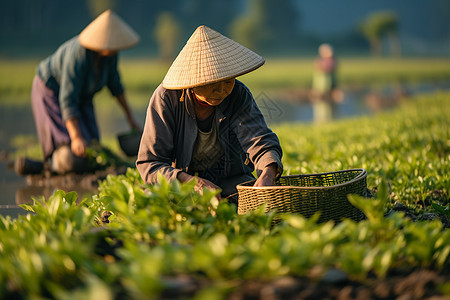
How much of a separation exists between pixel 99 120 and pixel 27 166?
9178 mm

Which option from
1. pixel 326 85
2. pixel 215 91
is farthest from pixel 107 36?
pixel 326 85

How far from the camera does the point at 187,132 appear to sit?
3.20 metres

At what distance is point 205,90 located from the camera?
299 cm

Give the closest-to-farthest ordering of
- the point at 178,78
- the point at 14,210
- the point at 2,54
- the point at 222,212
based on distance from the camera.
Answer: the point at 222,212, the point at 178,78, the point at 14,210, the point at 2,54

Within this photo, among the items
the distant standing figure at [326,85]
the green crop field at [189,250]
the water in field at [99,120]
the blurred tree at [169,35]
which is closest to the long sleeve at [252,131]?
the water in field at [99,120]

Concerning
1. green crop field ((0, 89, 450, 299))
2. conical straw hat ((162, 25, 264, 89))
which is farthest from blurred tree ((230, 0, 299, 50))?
green crop field ((0, 89, 450, 299))

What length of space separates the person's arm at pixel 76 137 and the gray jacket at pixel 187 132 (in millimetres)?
2093

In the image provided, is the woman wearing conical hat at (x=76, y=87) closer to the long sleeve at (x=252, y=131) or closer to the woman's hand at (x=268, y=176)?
the long sleeve at (x=252, y=131)

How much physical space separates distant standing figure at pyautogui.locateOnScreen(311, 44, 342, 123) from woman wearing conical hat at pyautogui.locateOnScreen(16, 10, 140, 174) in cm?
1064

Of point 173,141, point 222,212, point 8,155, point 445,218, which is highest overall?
point 173,141

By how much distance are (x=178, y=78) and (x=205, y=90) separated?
17 cm

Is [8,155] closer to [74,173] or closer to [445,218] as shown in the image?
[74,173]

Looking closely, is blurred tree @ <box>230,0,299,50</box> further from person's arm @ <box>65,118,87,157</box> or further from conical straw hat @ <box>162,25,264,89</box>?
conical straw hat @ <box>162,25,264,89</box>

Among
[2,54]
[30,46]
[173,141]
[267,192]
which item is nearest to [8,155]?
[173,141]
